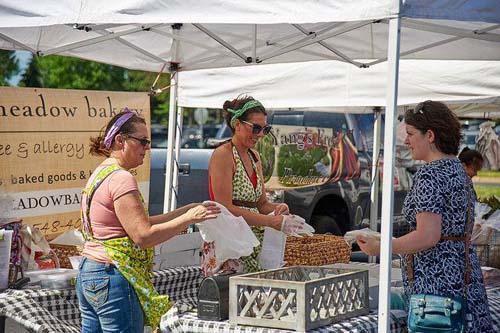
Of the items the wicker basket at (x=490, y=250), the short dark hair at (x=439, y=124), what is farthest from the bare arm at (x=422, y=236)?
the wicker basket at (x=490, y=250)

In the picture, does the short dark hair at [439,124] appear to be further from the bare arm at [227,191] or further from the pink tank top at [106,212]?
the pink tank top at [106,212]

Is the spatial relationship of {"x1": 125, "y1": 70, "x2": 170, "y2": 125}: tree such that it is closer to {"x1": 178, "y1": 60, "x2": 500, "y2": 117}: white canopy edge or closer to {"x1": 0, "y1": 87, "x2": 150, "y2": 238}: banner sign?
{"x1": 178, "y1": 60, "x2": 500, "y2": 117}: white canopy edge

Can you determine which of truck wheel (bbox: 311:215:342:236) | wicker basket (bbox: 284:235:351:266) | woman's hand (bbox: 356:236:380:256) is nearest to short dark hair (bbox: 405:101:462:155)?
woman's hand (bbox: 356:236:380:256)

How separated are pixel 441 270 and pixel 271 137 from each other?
6282 millimetres

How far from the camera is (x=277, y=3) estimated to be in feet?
12.4

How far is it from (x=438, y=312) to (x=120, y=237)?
143cm

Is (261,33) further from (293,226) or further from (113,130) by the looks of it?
(113,130)

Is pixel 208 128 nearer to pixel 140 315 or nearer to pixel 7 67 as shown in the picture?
pixel 7 67

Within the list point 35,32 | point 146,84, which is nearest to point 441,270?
point 35,32

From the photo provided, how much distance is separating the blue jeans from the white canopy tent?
110cm

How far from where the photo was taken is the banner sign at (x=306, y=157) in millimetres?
9891

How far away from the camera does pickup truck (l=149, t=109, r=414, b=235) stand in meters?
10.0

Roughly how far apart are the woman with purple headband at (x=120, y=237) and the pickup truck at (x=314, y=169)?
5721 mm

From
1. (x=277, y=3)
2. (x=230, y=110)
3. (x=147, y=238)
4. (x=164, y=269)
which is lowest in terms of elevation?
(x=164, y=269)
